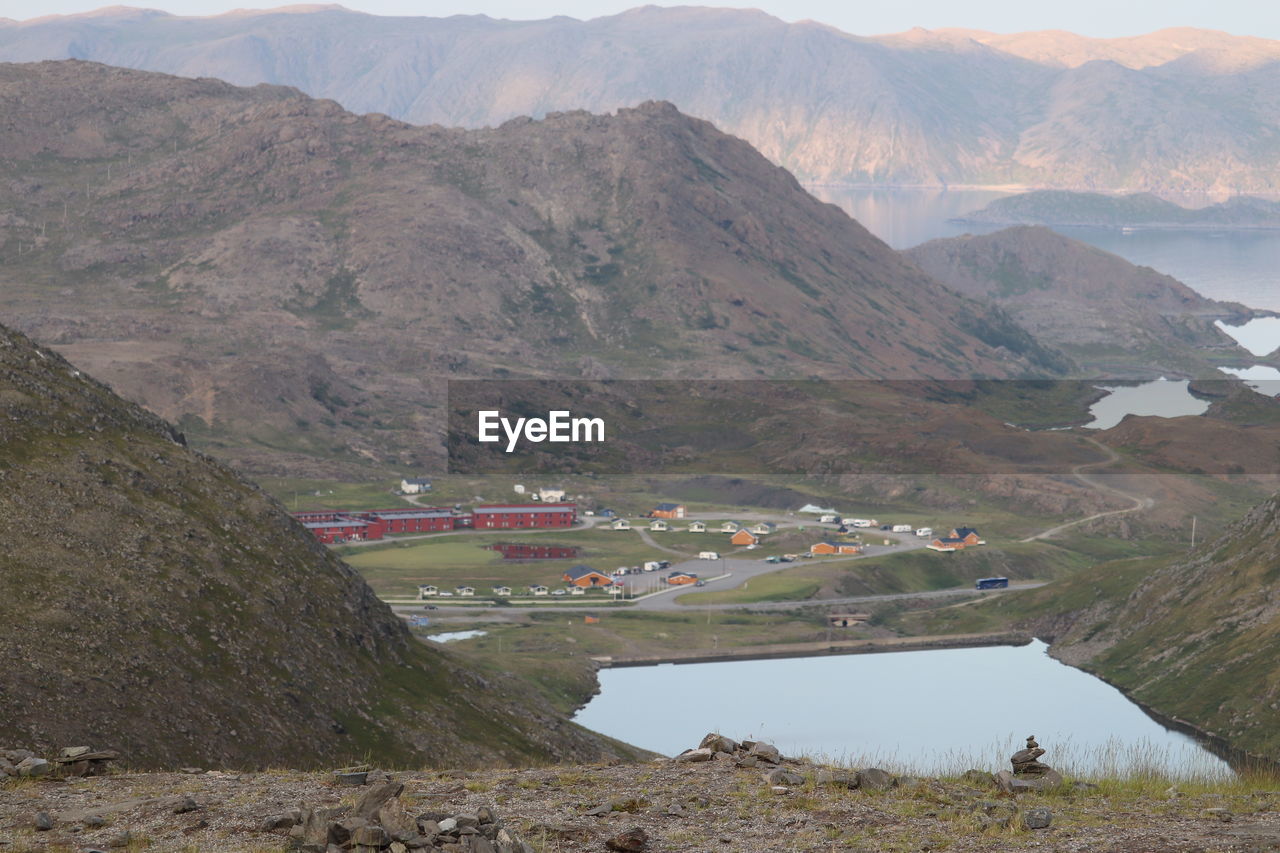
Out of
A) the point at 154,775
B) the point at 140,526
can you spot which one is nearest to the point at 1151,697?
the point at 140,526

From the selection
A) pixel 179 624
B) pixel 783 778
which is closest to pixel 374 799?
pixel 783 778

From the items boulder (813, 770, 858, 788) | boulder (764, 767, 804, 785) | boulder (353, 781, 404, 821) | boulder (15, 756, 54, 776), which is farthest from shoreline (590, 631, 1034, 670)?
boulder (353, 781, 404, 821)

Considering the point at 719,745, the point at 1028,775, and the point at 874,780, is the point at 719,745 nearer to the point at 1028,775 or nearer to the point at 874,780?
the point at 874,780

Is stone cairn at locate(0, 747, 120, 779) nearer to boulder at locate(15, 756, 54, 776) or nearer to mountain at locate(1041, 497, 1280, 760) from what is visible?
boulder at locate(15, 756, 54, 776)

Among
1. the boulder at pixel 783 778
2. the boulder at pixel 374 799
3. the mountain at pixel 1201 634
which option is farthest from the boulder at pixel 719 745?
the mountain at pixel 1201 634

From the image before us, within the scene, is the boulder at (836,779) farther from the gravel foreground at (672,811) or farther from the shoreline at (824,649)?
the shoreline at (824,649)

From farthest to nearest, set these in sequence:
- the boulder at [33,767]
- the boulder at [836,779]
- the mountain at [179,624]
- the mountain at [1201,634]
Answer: the mountain at [1201,634] < the mountain at [179,624] < the boulder at [33,767] < the boulder at [836,779]

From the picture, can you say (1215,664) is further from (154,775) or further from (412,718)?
(154,775)
